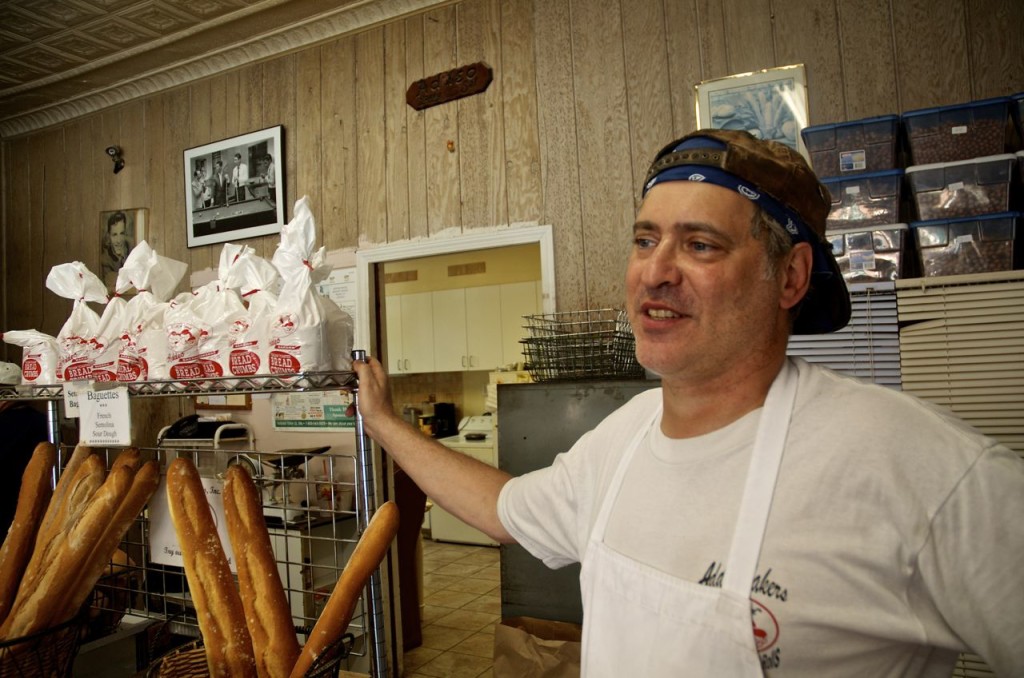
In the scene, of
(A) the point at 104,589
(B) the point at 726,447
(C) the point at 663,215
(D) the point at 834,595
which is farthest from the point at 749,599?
(A) the point at 104,589

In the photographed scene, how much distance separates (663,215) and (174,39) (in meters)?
3.84

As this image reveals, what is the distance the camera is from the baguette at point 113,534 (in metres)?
1.17

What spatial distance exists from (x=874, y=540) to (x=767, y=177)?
494mm

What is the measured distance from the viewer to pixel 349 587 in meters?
0.98

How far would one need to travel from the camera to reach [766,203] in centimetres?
91

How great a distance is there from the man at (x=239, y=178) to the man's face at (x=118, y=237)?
3.35 ft

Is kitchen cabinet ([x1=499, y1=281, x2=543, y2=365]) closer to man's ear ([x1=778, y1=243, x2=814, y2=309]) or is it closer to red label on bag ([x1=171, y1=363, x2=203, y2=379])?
red label on bag ([x1=171, y1=363, x2=203, y2=379])

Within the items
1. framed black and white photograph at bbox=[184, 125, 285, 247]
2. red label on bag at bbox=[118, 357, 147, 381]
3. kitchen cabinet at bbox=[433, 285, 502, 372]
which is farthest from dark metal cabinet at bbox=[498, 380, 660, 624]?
kitchen cabinet at bbox=[433, 285, 502, 372]

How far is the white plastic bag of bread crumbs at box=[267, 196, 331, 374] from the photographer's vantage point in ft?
3.50

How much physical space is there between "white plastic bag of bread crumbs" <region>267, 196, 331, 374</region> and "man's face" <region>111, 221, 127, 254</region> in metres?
3.81

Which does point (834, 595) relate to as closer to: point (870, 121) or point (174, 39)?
point (870, 121)

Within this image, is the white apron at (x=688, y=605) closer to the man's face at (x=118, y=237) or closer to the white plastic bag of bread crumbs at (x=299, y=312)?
the white plastic bag of bread crumbs at (x=299, y=312)

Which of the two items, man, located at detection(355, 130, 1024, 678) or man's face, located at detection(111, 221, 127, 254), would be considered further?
man's face, located at detection(111, 221, 127, 254)

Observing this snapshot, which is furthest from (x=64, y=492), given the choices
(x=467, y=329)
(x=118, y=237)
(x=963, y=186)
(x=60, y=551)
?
(x=467, y=329)
